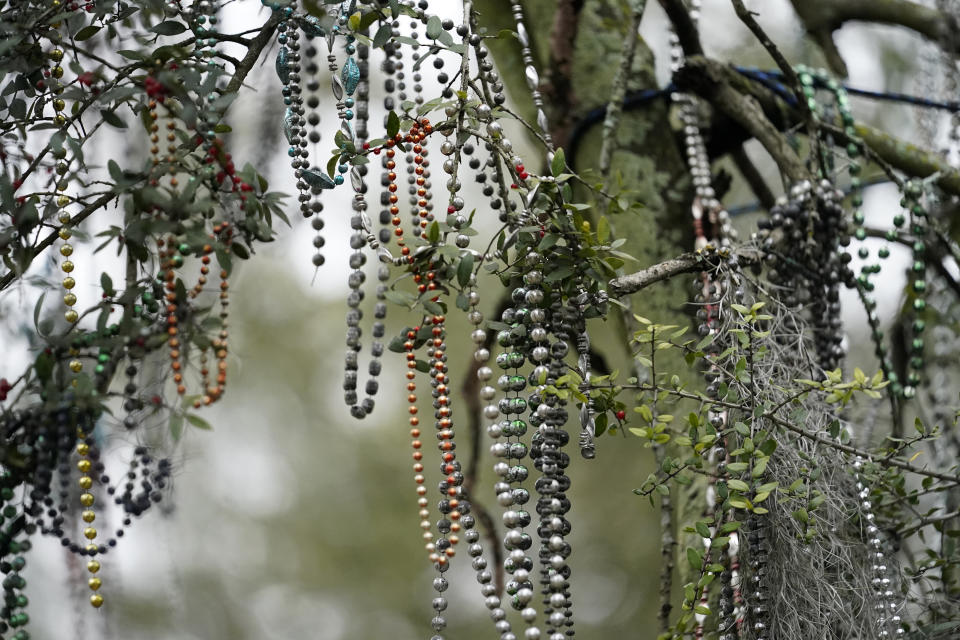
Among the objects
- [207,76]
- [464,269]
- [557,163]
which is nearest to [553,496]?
[464,269]

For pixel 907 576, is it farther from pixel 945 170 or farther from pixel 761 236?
pixel 945 170

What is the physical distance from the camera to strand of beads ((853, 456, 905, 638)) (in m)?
1.55

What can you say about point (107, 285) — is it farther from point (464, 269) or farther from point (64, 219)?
point (464, 269)

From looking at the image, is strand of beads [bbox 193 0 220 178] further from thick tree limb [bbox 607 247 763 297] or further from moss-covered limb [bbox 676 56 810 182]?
moss-covered limb [bbox 676 56 810 182]

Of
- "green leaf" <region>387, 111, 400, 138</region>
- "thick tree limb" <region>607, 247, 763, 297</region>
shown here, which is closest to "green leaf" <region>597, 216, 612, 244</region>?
"thick tree limb" <region>607, 247, 763, 297</region>

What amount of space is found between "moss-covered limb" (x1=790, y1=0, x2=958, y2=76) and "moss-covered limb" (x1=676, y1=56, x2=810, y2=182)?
0.59m

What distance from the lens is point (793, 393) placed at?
1622 millimetres

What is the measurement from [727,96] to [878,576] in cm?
102

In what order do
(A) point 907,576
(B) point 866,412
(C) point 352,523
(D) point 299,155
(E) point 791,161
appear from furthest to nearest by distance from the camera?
(C) point 352,523, (B) point 866,412, (E) point 791,161, (A) point 907,576, (D) point 299,155

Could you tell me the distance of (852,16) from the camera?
2646 mm

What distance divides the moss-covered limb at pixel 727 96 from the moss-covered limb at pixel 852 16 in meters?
0.59

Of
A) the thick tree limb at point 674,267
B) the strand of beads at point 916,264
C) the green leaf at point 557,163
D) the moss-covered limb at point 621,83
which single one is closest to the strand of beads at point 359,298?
the green leaf at point 557,163

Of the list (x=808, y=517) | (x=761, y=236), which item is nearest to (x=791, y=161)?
(x=761, y=236)

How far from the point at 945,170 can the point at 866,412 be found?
0.62m
